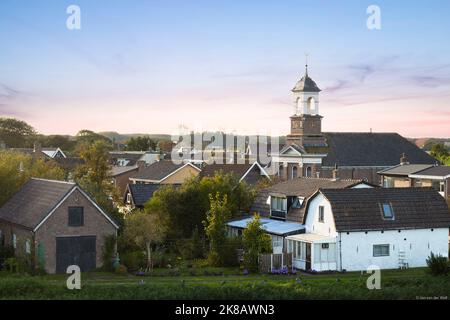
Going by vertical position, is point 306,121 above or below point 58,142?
below

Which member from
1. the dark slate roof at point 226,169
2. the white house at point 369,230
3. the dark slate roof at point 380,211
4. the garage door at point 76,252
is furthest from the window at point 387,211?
the dark slate roof at point 226,169

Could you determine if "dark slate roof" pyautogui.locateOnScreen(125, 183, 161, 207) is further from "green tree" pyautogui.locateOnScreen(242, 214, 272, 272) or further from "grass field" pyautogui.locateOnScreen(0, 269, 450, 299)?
"grass field" pyautogui.locateOnScreen(0, 269, 450, 299)

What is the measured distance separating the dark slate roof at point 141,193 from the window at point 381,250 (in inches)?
842

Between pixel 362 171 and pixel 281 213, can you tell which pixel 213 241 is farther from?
pixel 362 171

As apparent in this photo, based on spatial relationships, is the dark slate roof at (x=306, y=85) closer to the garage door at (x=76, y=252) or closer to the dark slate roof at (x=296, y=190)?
the dark slate roof at (x=296, y=190)

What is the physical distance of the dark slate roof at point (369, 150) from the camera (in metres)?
88.3

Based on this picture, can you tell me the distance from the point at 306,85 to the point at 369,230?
133ft

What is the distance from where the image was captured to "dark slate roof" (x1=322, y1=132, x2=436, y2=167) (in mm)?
88312

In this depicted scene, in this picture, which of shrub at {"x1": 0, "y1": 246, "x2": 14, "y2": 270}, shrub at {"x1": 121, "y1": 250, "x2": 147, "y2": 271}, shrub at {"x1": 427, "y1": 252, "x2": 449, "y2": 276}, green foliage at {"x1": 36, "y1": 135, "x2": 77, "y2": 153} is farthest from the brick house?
green foliage at {"x1": 36, "y1": 135, "x2": 77, "y2": 153}

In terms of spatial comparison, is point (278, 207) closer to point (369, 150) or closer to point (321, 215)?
point (321, 215)

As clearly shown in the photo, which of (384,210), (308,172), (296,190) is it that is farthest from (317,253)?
(308,172)

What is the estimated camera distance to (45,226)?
1747 inches

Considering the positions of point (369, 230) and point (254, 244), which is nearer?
point (254, 244)

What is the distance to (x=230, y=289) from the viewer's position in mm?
34875
